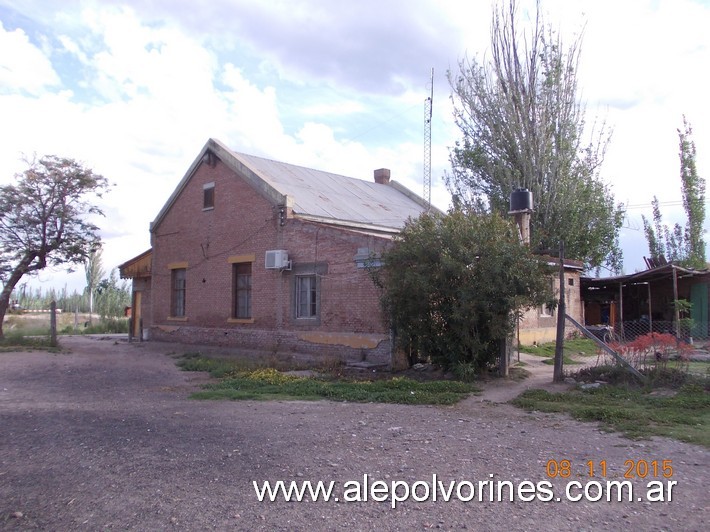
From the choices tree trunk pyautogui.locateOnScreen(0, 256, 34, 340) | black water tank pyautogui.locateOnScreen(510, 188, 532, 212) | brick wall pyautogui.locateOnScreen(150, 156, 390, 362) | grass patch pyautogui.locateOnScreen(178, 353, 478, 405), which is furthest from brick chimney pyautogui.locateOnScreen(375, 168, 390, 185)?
grass patch pyautogui.locateOnScreen(178, 353, 478, 405)

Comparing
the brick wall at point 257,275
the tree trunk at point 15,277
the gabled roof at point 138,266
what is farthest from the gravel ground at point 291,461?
the gabled roof at point 138,266

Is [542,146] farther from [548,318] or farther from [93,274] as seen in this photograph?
[93,274]

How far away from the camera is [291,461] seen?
6.18m

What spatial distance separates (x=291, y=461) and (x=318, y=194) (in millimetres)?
15377

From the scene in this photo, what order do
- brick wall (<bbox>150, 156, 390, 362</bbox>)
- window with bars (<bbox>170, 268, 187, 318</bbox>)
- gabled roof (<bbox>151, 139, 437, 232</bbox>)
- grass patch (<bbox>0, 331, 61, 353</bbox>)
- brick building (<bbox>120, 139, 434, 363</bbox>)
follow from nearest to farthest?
brick wall (<bbox>150, 156, 390, 362</bbox>) → brick building (<bbox>120, 139, 434, 363</bbox>) → gabled roof (<bbox>151, 139, 437, 232</bbox>) → grass patch (<bbox>0, 331, 61, 353</bbox>) → window with bars (<bbox>170, 268, 187, 318</bbox>)

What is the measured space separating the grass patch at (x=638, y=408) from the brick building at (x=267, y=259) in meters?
5.33

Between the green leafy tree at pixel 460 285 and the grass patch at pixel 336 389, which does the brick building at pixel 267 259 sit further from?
the grass patch at pixel 336 389

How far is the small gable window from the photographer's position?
21141mm

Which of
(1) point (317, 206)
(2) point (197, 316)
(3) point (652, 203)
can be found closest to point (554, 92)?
(3) point (652, 203)

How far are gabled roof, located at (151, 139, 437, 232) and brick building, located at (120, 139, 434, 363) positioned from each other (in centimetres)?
6

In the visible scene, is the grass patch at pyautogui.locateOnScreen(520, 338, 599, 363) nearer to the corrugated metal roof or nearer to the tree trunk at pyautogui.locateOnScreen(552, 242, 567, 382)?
the tree trunk at pyautogui.locateOnScreen(552, 242, 567, 382)

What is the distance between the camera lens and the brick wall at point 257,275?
50.6 feet

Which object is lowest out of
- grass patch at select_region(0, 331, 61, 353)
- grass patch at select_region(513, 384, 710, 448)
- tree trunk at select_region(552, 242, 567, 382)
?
grass patch at select_region(513, 384, 710, 448)

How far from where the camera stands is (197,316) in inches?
839
